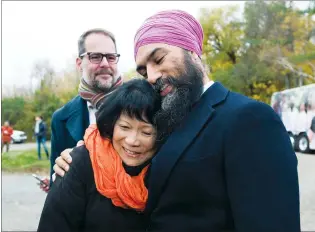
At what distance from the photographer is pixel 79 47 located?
9.64 feet

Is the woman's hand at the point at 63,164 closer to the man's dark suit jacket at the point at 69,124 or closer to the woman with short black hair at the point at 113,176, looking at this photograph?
the woman with short black hair at the point at 113,176

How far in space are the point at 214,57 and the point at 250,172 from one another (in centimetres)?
3352

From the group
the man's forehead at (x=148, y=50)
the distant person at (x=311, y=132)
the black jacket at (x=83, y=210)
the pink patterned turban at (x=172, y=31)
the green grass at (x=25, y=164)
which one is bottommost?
the green grass at (x=25, y=164)

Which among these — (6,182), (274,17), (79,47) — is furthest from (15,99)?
(79,47)

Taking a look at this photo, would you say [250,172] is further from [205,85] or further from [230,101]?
[205,85]

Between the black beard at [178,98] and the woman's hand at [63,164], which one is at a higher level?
the black beard at [178,98]

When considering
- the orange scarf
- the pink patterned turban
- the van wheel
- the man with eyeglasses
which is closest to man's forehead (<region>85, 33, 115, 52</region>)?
the man with eyeglasses

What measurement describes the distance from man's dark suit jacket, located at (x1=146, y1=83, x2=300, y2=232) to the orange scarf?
0.19 feet

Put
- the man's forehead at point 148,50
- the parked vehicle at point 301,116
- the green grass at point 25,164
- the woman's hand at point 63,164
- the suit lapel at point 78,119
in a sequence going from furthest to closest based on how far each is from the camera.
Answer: the parked vehicle at point 301,116
the green grass at point 25,164
the suit lapel at point 78,119
the woman's hand at point 63,164
the man's forehead at point 148,50

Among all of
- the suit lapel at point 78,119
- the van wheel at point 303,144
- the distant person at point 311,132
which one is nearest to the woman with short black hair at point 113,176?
the suit lapel at point 78,119

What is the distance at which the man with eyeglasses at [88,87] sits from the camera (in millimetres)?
2715

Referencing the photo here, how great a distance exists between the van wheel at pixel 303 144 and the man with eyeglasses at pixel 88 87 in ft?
43.4

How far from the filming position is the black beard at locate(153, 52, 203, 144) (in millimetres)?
1652

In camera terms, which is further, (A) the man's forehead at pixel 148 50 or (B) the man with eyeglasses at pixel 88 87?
(B) the man with eyeglasses at pixel 88 87
